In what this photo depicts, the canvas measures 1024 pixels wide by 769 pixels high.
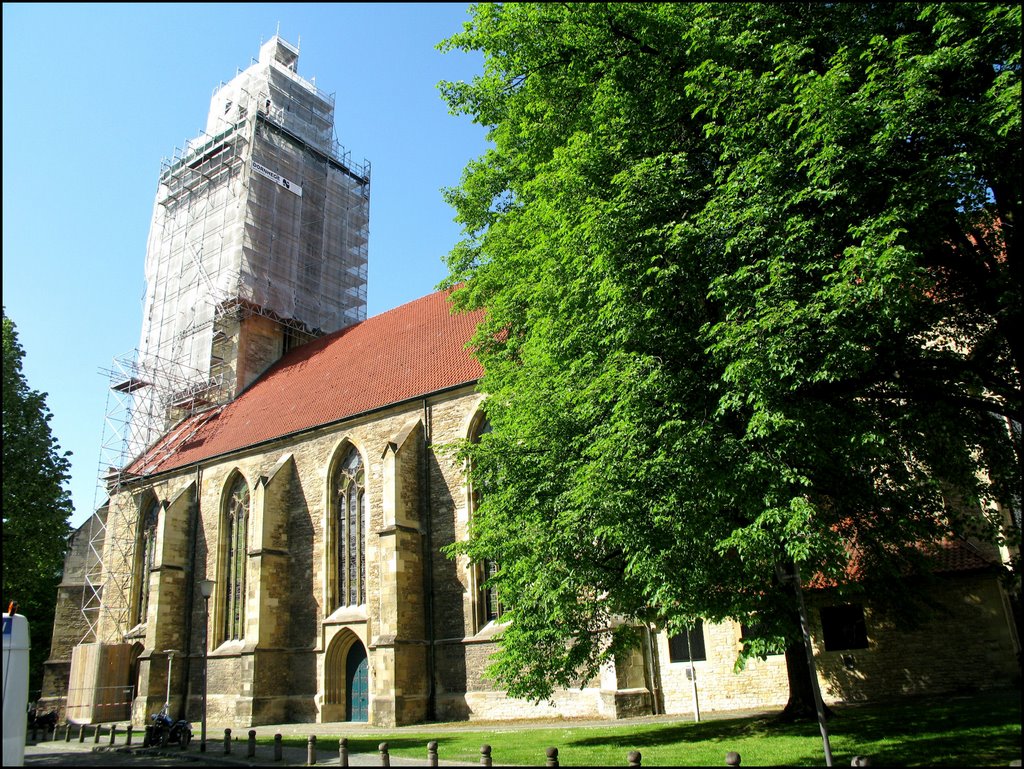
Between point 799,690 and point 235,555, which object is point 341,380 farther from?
point 799,690

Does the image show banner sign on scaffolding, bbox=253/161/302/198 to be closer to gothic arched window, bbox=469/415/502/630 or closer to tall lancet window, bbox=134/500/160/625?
tall lancet window, bbox=134/500/160/625

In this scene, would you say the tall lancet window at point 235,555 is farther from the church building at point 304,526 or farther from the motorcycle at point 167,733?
the motorcycle at point 167,733

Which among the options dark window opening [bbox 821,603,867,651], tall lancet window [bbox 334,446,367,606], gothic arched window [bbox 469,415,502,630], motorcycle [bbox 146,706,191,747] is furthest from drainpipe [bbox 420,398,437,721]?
dark window opening [bbox 821,603,867,651]

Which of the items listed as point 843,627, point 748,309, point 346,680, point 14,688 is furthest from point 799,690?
point 346,680

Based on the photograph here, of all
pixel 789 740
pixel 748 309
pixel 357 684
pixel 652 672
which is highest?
pixel 748 309

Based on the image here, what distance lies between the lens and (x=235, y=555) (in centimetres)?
2442

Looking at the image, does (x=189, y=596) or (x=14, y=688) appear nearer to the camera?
(x=14, y=688)

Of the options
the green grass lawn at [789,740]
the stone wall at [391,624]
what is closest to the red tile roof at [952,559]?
the stone wall at [391,624]

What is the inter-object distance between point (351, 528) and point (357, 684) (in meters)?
4.17

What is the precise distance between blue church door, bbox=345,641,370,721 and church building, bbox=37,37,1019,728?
0.06 meters

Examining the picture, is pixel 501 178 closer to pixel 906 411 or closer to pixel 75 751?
pixel 906 411

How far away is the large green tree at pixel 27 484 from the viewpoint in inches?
655

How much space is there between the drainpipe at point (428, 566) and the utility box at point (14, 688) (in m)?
10.5

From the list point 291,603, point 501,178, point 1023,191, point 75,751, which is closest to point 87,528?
point 291,603
